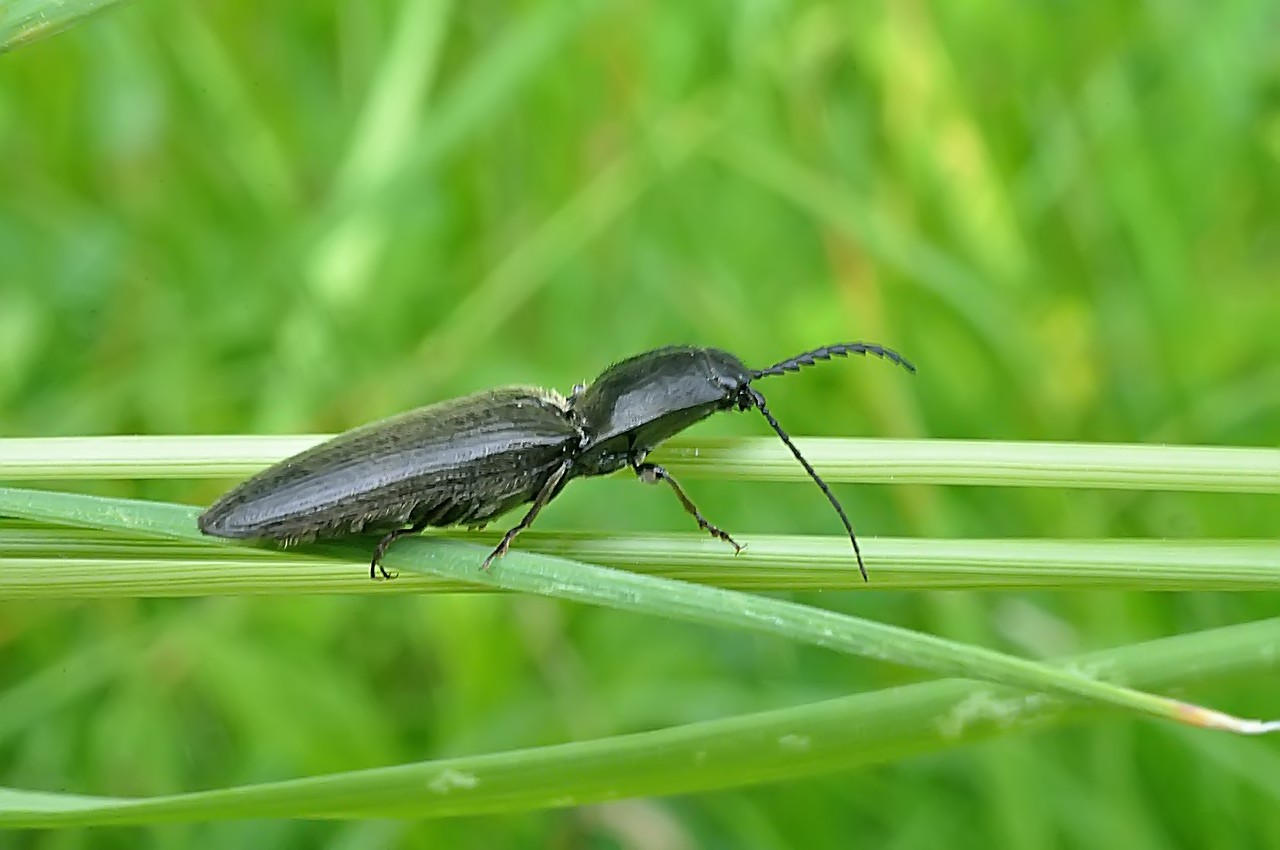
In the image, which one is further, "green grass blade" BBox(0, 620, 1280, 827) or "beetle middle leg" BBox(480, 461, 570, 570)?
"beetle middle leg" BBox(480, 461, 570, 570)

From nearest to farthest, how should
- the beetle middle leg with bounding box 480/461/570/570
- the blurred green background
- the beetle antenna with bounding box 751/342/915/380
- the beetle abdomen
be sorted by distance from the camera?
the beetle abdomen → the beetle middle leg with bounding box 480/461/570/570 → the beetle antenna with bounding box 751/342/915/380 → the blurred green background

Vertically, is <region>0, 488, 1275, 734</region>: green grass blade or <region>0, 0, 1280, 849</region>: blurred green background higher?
<region>0, 0, 1280, 849</region>: blurred green background

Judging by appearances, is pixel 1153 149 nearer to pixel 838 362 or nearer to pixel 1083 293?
pixel 1083 293

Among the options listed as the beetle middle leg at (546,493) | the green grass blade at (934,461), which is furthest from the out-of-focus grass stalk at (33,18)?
the beetle middle leg at (546,493)

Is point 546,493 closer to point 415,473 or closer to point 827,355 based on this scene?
point 415,473

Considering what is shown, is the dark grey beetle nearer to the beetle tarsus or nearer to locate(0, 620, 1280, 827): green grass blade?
the beetle tarsus

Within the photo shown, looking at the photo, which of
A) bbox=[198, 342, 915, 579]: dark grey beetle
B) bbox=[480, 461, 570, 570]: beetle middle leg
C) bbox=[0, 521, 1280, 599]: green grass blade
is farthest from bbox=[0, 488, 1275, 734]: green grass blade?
bbox=[480, 461, 570, 570]: beetle middle leg

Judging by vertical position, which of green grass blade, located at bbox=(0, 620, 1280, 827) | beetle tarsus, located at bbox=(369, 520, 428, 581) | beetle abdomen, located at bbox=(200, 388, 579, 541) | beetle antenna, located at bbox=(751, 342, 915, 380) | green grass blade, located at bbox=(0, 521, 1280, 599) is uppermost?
beetle antenna, located at bbox=(751, 342, 915, 380)

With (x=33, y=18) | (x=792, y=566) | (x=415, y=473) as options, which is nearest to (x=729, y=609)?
(x=792, y=566)
